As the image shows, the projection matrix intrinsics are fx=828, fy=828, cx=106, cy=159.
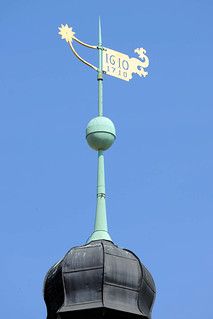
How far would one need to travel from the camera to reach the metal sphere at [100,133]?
77.3 ft

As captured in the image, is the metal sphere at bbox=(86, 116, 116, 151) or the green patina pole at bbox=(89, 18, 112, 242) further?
the metal sphere at bbox=(86, 116, 116, 151)

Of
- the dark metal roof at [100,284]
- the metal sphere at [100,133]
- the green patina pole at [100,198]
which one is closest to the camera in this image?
the dark metal roof at [100,284]

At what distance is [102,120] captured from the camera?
2367 cm

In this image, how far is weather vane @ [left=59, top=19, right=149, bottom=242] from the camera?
2305 centimetres

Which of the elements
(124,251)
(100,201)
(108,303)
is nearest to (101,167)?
(100,201)

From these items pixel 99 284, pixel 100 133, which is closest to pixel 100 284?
pixel 99 284

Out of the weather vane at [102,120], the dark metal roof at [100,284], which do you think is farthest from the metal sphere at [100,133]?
the dark metal roof at [100,284]

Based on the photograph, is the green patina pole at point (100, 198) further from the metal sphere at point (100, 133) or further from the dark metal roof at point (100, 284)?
the dark metal roof at point (100, 284)

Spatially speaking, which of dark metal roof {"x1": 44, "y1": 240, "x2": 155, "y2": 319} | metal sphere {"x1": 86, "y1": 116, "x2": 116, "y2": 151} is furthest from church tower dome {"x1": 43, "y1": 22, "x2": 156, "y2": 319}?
metal sphere {"x1": 86, "y1": 116, "x2": 116, "y2": 151}

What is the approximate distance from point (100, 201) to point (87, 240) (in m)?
1.28

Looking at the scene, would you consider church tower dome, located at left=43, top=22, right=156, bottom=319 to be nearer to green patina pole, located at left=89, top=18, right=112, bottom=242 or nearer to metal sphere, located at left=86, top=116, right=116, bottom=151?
green patina pole, located at left=89, top=18, right=112, bottom=242

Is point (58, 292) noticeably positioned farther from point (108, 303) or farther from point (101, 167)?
point (101, 167)

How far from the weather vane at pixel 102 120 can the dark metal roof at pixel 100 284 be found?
1.06m

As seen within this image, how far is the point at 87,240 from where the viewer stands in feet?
74.5
